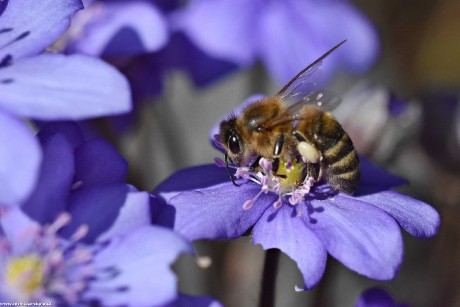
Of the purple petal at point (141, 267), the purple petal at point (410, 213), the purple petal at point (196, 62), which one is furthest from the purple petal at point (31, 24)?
the purple petal at point (196, 62)

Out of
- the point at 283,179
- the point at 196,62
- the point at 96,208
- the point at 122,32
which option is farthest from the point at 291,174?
the point at 196,62

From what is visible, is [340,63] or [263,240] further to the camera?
[340,63]

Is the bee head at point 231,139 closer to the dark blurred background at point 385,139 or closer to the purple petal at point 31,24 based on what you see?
the purple petal at point 31,24

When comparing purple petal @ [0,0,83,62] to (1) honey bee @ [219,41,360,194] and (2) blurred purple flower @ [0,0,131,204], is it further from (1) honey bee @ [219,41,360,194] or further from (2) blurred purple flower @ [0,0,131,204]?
(1) honey bee @ [219,41,360,194]

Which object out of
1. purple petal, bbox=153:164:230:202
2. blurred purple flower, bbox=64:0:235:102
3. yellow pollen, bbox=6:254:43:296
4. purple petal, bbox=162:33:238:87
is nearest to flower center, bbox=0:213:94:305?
yellow pollen, bbox=6:254:43:296

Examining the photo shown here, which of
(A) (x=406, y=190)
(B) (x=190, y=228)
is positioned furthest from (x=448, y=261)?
(B) (x=190, y=228)

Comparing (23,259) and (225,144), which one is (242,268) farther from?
(23,259)

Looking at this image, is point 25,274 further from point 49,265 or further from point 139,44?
point 139,44

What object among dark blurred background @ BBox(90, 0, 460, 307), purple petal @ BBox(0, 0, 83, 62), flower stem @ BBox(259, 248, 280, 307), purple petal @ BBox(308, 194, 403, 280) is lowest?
dark blurred background @ BBox(90, 0, 460, 307)
